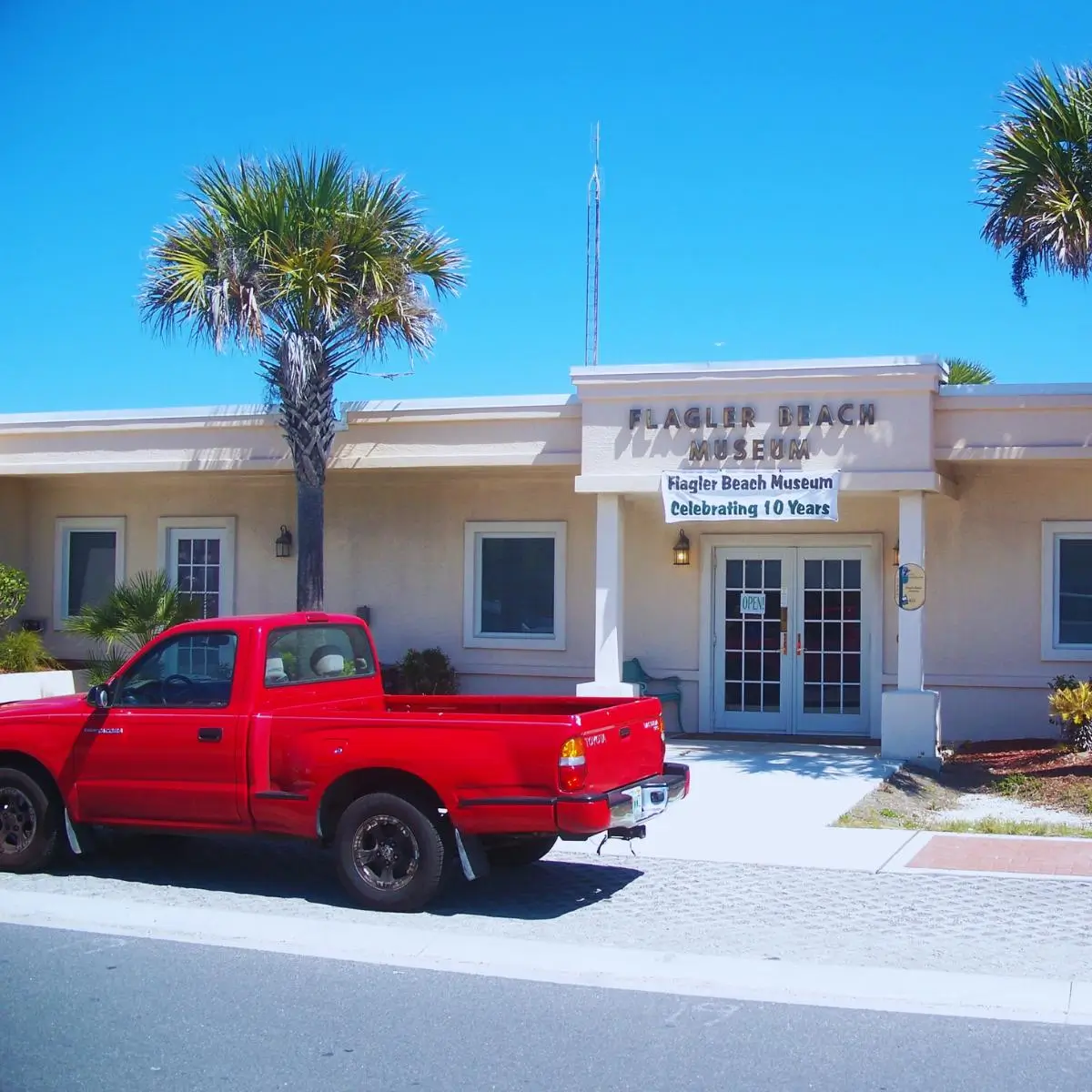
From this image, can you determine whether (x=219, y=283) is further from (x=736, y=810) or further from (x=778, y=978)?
(x=778, y=978)

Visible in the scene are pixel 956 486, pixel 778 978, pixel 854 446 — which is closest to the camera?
pixel 778 978

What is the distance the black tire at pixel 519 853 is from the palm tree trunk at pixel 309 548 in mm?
6186

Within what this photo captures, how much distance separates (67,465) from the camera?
17.4 metres

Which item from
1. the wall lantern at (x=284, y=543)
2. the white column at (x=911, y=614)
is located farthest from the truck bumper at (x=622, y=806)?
the wall lantern at (x=284, y=543)

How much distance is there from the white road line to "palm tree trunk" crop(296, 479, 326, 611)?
6716 millimetres

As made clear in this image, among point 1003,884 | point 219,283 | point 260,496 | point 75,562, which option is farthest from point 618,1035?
point 75,562

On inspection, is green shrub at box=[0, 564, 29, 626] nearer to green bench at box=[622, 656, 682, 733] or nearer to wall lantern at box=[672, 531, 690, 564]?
green bench at box=[622, 656, 682, 733]

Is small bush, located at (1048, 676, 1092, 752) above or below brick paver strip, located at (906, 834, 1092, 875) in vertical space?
above

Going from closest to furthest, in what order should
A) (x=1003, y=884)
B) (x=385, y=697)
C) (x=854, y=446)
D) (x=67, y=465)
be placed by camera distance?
1. (x=1003, y=884)
2. (x=385, y=697)
3. (x=854, y=446)
4. (x=67, y=465)

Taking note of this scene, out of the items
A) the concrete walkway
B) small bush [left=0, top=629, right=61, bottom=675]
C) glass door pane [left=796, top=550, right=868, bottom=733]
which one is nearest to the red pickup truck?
the concrete walkway

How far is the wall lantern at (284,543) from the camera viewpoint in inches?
706

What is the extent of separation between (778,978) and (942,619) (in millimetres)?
9538

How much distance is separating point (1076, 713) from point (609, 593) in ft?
16.2

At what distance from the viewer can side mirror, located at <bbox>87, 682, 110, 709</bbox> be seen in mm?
8719
